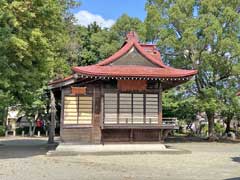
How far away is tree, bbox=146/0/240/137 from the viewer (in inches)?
1177

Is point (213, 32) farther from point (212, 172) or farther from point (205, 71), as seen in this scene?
point (212, 172)

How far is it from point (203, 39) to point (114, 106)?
12.2 m

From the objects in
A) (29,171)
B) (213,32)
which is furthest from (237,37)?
(29,171)

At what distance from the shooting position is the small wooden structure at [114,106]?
21.0m

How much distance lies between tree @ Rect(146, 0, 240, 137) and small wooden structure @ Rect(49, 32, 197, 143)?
31.2 ft

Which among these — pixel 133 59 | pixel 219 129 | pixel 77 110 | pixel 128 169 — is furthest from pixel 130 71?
pixel 219 129

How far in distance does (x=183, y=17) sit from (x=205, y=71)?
4.56 m

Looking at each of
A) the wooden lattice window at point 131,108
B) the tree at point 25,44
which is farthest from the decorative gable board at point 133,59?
the tree at point 25,44

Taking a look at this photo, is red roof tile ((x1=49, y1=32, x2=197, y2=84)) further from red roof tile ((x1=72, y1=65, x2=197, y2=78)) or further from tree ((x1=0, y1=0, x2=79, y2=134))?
tree ((x1=0, y1=0, x2=79, y2=134))

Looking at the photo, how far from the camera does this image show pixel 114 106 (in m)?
21.2

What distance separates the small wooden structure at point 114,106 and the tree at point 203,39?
9.50 meters

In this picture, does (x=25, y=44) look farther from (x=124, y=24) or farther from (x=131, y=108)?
(x=124, y=24)

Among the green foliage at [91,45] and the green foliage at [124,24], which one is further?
the green foliage at [124,24]

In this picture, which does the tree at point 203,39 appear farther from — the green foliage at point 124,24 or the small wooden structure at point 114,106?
the small wooden structure at point 114,106
